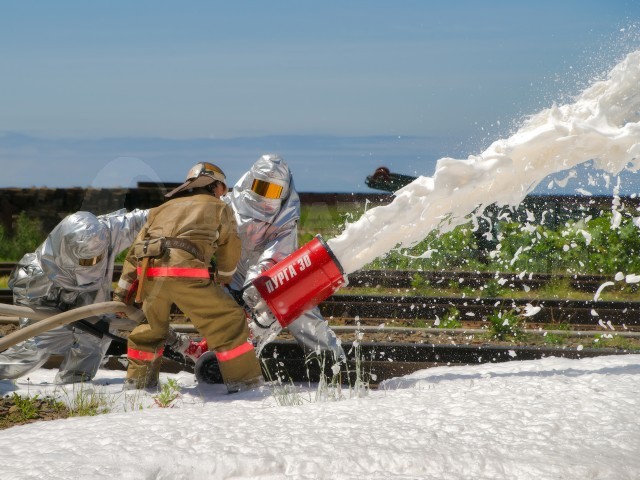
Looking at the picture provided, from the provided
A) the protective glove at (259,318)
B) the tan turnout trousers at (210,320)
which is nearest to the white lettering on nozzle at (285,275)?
the protective glove at (259,318)

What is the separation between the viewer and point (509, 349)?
22.0ft

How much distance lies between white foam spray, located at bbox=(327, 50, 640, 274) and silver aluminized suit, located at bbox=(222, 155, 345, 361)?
66 centimetres

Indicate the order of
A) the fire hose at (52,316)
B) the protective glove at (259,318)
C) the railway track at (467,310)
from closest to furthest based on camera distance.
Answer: the fire hose at (52,316)
the protective glove at (259,318)
the railway track at (467,310)

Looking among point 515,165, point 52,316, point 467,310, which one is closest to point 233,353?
point 52,316

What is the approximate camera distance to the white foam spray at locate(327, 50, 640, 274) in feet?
19.6

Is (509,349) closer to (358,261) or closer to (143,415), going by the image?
(358,261)

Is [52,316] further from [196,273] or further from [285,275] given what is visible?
[285,275]

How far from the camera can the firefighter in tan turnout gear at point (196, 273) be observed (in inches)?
237

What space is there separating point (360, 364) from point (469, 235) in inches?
250

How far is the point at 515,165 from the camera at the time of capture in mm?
6098

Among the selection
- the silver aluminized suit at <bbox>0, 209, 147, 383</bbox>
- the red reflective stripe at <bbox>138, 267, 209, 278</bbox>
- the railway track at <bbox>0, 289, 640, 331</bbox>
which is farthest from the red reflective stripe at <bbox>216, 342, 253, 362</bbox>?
the railway track at <bbox>0, 289, 640, 331</bbox>

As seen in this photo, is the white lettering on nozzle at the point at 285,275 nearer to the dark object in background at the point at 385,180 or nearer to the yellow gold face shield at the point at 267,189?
the yellow gold face shield at the point at 267,189

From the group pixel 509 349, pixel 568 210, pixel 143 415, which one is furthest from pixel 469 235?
pixel 143 415

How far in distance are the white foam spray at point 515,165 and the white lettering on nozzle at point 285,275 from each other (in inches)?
8.1
